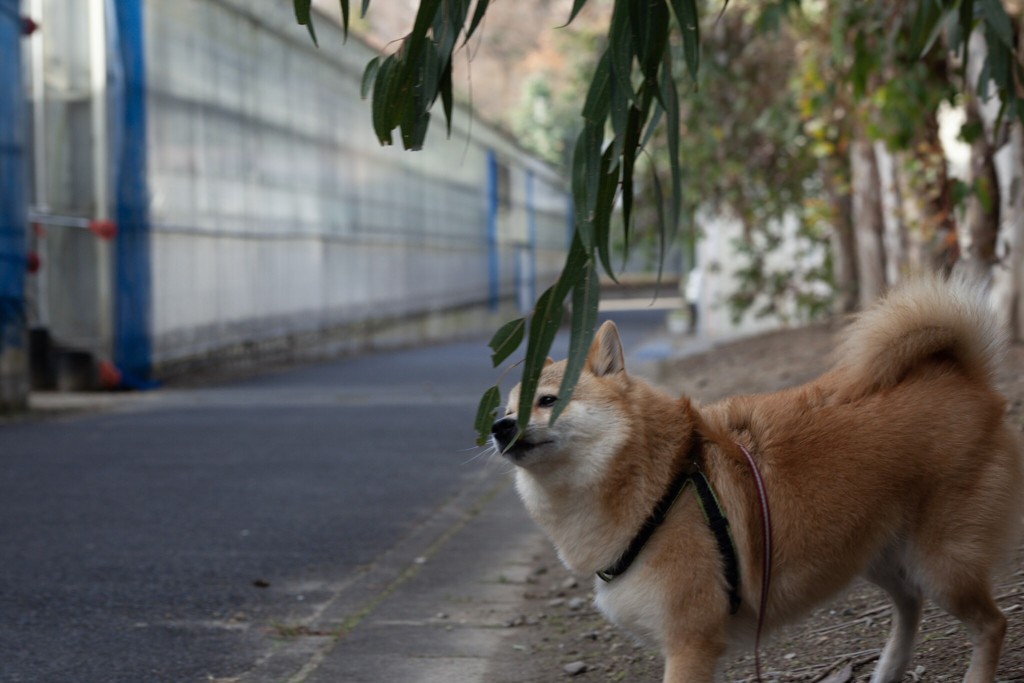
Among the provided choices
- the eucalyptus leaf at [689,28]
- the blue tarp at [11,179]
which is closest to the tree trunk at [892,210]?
the blue tarp at [11,179]

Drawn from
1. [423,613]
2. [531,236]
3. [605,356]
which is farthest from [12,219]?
[531,236]

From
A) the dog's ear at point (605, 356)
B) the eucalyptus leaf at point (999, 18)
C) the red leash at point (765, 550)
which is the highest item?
the eucalyptus leaf at point (999, 18)

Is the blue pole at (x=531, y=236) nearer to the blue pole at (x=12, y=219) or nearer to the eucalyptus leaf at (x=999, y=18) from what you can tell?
the blue pole at (x=12, y=219)

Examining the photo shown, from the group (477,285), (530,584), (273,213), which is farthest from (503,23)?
(530,584)

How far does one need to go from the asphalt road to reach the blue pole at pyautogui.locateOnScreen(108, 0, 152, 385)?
5.75 ft

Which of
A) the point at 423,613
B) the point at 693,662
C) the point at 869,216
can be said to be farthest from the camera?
the point at 869,216

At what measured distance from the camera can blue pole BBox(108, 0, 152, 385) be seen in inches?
633

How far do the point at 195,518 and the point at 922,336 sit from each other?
4.88 metres

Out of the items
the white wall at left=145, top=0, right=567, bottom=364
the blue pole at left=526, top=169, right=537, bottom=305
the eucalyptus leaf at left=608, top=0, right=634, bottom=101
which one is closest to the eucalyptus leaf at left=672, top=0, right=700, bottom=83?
the eucalyptus leaf at left=608, top=0, right=634, bottom=101

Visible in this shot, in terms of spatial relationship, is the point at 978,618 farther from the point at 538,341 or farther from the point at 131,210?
the point at 131,210

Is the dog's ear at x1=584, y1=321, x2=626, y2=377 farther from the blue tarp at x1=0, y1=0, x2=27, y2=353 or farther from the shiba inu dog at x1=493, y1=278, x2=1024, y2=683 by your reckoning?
the blue tarp at x1=0, y1=0, x2=27, y2=353

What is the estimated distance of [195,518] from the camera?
7.83 metres

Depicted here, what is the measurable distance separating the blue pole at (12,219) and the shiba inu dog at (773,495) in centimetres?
992

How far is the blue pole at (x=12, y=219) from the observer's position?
12.9 meters
